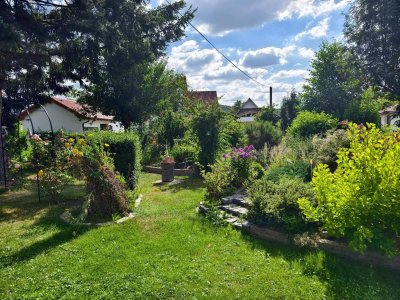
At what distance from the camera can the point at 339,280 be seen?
346 cm

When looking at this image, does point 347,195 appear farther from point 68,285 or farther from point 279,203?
point 68,285

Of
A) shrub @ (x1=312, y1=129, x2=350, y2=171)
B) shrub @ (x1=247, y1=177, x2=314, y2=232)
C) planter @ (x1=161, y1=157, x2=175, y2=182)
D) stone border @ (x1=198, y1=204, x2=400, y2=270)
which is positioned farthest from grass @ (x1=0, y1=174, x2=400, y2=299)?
planter @ (x1=161, y1=157, x2=175, y2=182)

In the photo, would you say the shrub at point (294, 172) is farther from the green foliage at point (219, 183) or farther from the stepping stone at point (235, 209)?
the stepping stone at point (235, 209)

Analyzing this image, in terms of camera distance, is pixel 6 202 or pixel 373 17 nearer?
pixel 6 202

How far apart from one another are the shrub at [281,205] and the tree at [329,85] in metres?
16.5

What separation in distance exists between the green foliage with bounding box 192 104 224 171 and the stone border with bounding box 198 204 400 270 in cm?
520

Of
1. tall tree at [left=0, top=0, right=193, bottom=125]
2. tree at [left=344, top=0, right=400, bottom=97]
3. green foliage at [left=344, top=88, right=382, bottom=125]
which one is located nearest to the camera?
tall tree at [left=0, top=0, right=193, bottom=125]

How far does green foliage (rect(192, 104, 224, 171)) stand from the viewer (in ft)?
33.4

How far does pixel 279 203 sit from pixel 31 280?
3.74 m

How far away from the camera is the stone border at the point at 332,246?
372 centimetres

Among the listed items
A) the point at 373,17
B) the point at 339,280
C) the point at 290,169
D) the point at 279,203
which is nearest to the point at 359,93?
the point at 373,17

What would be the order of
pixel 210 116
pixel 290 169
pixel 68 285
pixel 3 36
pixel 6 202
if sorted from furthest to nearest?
1. pixel 210 116
2. pixel 6 202
3. pixel 290 169
4. pixel 3 36
5. pixel 68 285

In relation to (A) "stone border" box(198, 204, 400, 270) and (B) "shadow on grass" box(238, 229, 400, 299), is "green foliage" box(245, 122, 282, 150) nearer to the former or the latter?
(A) "stone border" box(198, 204, 400, 270)

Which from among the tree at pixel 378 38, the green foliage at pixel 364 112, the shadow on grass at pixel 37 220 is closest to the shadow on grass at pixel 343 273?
the shadow on grass at pixel 37 220
